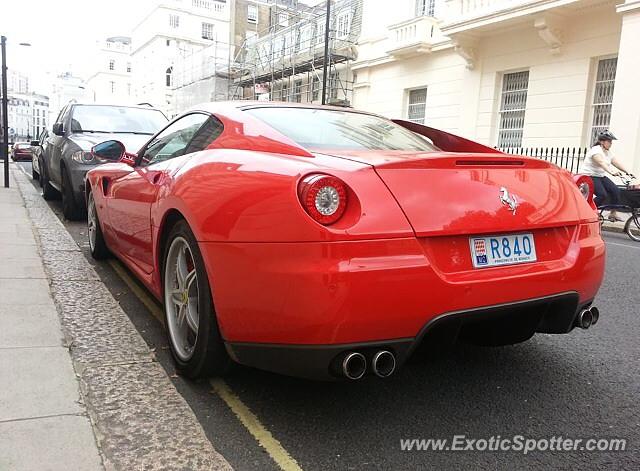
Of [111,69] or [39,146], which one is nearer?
[39,146]

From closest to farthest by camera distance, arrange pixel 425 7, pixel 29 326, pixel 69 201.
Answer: pixel 29 326 < pixel 69 201 < pixel 425 7

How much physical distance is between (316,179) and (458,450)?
122 centimetres

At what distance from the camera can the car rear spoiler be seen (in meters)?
3.63

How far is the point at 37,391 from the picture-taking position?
2562mm

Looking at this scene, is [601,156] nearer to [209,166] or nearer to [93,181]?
[93,181]

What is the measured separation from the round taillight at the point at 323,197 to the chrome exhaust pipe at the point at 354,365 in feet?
1.65

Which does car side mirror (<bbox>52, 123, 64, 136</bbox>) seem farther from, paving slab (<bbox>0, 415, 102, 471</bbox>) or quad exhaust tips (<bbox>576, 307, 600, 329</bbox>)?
quad exhaust tips (<bbox>576, 307, 600, 329</bbox>)

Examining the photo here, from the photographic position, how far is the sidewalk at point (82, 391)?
214 cm

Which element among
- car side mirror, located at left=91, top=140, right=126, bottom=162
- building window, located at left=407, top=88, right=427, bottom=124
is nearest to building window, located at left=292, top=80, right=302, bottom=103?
building window, located at left=407, top=88, right=427, bottom=124

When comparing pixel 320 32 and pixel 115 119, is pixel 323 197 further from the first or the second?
pixel 320 32

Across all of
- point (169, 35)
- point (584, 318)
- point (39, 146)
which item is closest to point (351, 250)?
point (584, 318)

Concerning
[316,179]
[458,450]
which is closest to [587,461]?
[458,450]

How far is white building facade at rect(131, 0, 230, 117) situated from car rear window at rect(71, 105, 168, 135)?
2024 inches

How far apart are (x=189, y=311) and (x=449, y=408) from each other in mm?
1346
